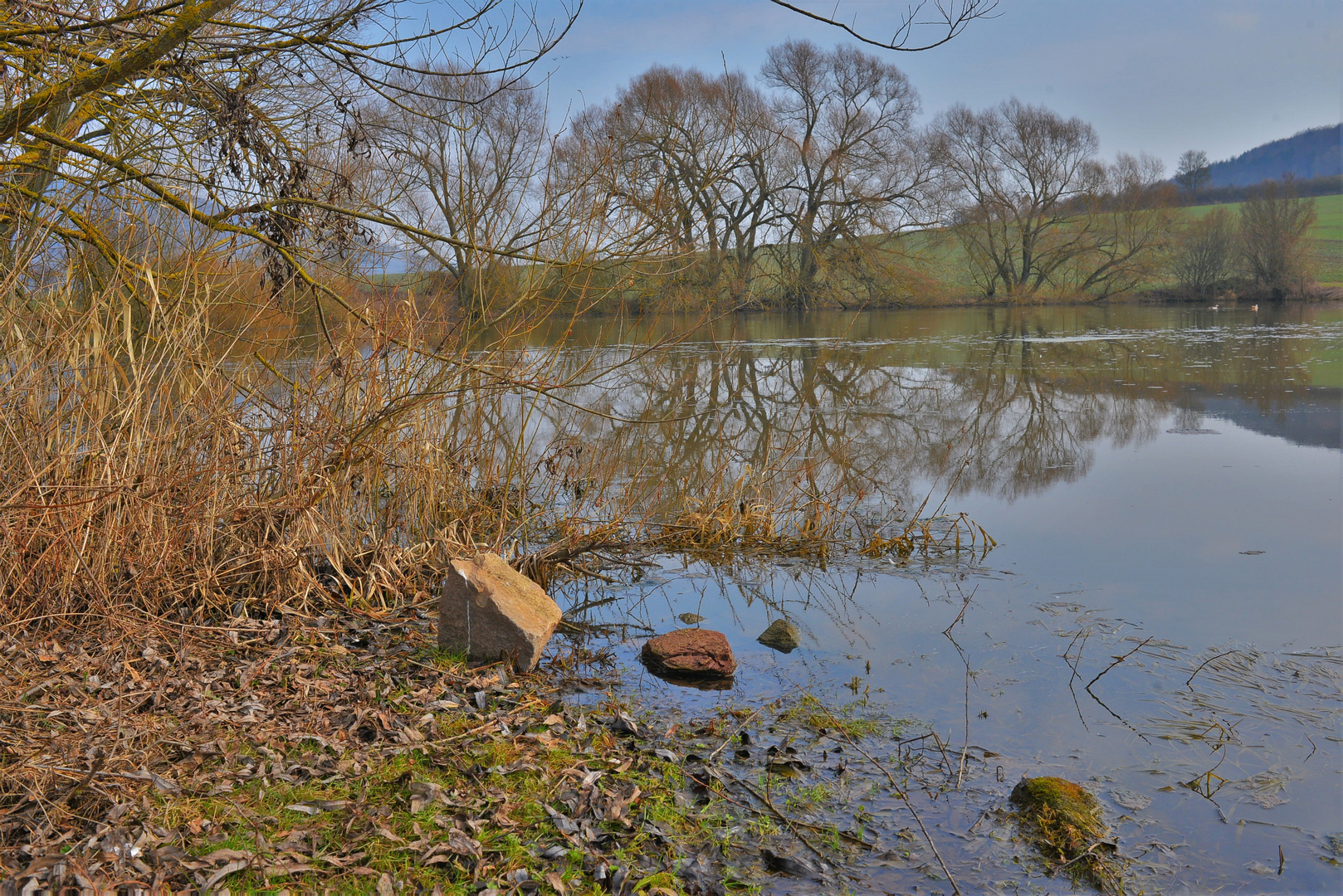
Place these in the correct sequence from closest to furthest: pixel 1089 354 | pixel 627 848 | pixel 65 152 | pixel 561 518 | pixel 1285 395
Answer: pixel 627 848 → pixel 65 152 → pixel 561 518 → pixel 1285 395 → pixel 1089 354

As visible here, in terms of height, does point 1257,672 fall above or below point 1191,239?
below

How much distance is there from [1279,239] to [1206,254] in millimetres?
3195

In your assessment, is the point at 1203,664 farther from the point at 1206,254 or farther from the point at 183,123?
the point at 1206,254

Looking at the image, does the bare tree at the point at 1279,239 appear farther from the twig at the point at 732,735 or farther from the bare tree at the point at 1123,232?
the twig at the point at 732,735

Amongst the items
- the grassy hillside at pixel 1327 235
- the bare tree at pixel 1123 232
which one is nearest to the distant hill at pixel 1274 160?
the grassy hillside at pixel 1327 235

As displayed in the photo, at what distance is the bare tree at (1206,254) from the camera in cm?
3694

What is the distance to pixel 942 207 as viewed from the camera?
107 ft

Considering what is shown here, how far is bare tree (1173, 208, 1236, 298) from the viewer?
3694cm

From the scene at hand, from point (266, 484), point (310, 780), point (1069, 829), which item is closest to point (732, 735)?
point (1069, 829)

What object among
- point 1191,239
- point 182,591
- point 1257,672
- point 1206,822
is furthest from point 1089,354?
point 1191,239

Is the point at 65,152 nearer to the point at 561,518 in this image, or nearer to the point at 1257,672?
the point at 561,518

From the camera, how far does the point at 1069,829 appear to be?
3143 millimetres

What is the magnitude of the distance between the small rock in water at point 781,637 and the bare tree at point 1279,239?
125 ft

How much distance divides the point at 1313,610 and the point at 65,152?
26.0ft
